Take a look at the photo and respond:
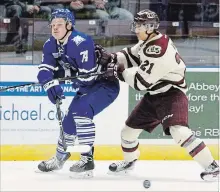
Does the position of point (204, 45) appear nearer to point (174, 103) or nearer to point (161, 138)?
point (161, 138)

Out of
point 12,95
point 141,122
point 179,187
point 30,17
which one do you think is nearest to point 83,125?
point 141,122

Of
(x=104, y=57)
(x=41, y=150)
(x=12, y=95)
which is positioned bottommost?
(x=41, y=150)

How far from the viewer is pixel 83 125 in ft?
12.5

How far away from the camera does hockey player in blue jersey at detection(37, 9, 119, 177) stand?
3754 mm

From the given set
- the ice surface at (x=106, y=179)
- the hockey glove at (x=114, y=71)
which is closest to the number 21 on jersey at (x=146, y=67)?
the hockey glove at (x=114, y=71)

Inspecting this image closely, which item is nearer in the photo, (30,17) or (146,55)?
(146,55)

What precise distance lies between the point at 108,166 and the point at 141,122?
49 centimetres

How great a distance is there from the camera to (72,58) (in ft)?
12.4

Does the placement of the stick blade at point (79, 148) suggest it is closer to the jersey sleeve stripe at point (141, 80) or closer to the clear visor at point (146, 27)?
the jersey sleeve stripe at point (141, 80)

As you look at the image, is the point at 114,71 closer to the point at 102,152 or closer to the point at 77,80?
the point at 77,80

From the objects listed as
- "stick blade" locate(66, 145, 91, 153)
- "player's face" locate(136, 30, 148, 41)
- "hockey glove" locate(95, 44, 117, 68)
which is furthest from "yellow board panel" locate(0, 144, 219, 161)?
"player's face" locate(136, 30, 148, 41)

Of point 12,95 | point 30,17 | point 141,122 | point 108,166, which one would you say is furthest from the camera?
point 30,17

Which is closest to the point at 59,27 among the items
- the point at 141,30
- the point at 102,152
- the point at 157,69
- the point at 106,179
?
the point at 141,30

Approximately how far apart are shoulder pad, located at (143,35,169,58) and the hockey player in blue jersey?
30 cm
